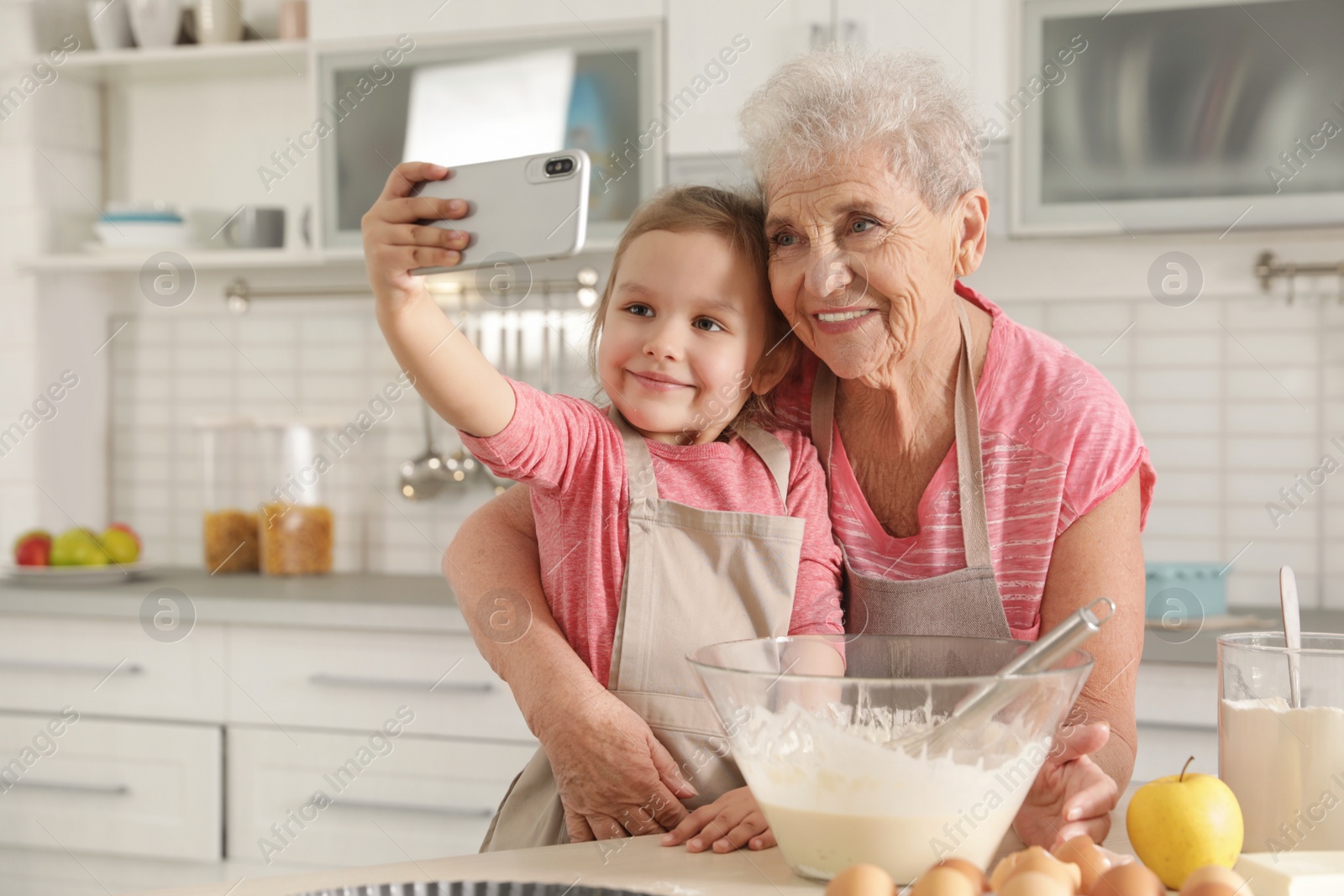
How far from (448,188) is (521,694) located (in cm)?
46

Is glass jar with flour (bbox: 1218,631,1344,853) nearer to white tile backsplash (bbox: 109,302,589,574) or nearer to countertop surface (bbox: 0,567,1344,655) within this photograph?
countertop surface (bbox: 0,567,1344,655)

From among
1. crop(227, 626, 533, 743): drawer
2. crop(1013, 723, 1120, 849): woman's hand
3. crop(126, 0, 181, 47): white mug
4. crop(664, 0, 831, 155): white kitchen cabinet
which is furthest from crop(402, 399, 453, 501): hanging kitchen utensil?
crop(1013, 723, 1120, 849): woman's hand

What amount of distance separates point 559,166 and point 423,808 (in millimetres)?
1685

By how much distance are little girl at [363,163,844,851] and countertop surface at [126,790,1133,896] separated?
20 centimetres

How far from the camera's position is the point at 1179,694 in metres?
1.88

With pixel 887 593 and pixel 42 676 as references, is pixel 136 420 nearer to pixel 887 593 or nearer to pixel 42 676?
pixel 42 676

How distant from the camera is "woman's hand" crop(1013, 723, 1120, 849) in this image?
32.5 inches

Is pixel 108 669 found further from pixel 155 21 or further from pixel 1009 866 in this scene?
pixel 1009 866

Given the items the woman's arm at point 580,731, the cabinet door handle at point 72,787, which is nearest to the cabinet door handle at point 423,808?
the cabinet door handle at point 72,787

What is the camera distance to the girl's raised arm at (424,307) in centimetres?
83

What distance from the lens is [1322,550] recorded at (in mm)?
2295

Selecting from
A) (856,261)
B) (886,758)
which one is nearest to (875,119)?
(856,261)

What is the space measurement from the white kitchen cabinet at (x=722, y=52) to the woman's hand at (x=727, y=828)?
1577 mm

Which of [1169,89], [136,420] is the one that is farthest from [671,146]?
[136,420]
